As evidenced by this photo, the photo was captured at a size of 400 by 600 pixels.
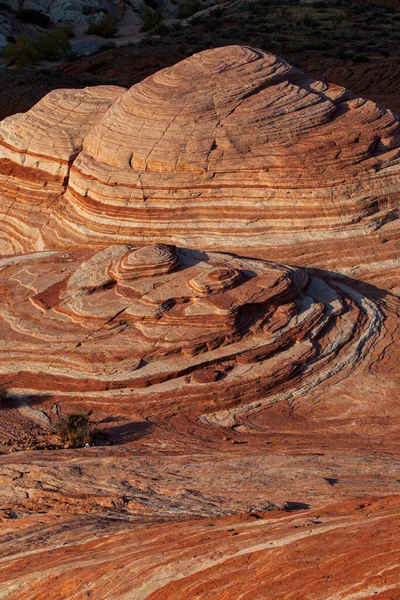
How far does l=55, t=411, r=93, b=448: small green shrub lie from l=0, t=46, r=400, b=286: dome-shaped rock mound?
6370mm

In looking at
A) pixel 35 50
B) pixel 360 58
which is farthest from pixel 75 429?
pixel 35 50

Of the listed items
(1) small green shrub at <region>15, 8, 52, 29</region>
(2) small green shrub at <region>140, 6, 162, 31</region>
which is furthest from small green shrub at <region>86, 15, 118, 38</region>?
(1) small green shrub at <region>15, 8, 52, 29</region>

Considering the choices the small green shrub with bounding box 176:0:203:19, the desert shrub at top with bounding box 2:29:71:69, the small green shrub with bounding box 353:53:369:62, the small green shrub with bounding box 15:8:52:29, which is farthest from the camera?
the small green shrub with bounding box 176:0:203:19

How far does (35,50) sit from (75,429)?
4174cm

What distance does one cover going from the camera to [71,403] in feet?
45.3

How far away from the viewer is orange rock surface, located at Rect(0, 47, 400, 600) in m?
7.83

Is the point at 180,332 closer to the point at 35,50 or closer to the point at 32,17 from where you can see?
the point at 35,50

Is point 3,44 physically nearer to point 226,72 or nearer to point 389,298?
point 226,72

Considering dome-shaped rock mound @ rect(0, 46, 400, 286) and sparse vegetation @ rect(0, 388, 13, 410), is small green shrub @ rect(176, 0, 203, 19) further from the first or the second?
sparse vegetation @ rect(0, 388, 13, 410)

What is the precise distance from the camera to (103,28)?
5894cm

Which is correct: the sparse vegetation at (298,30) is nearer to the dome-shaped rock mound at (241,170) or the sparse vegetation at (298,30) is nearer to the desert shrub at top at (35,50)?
the desert shrub at top at (35,50)

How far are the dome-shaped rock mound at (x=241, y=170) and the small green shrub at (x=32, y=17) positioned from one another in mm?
44086

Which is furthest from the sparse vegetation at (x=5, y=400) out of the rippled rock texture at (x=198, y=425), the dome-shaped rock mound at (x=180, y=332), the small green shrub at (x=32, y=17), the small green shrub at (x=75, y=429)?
the small green shrub at (x=32, y=17)

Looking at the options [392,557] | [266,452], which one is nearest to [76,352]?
[266,452]
